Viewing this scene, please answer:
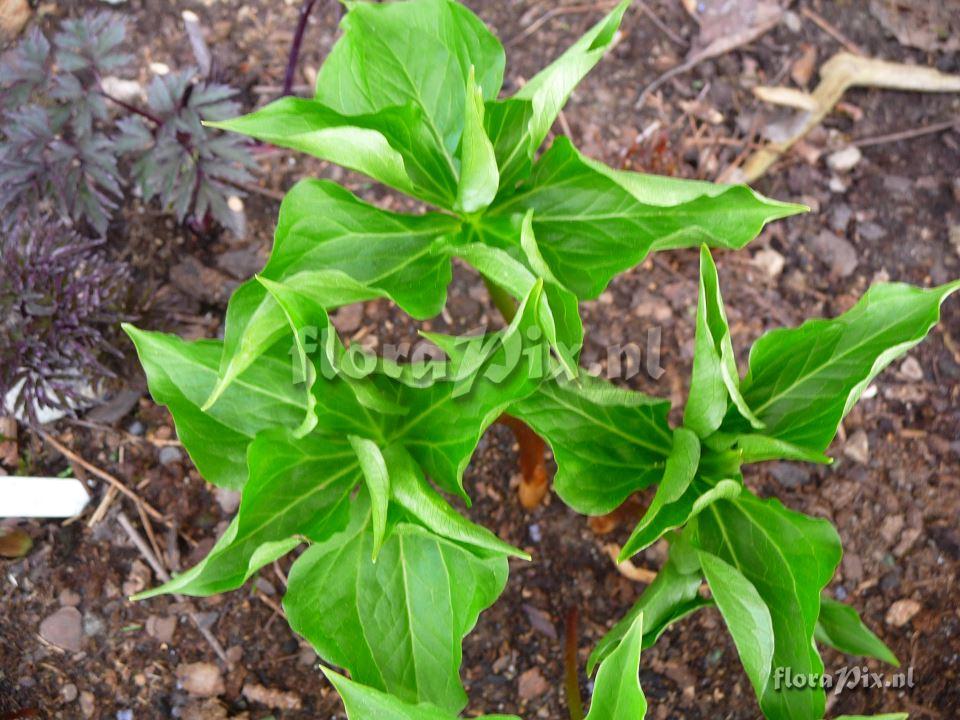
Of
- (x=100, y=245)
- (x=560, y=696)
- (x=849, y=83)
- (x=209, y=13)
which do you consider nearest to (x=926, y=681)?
(x=560, y=696)

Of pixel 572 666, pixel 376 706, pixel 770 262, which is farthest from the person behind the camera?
pixel 770 262

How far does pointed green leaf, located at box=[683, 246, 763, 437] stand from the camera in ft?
3.53

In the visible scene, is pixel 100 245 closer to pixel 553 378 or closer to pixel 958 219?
pixel 553 378

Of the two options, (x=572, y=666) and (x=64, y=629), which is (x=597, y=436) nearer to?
(x=572, y=666)

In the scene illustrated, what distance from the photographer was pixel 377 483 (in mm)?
1033

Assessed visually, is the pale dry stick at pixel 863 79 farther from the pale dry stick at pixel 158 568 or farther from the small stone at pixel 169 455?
the pale dry stick at pixel 158 568

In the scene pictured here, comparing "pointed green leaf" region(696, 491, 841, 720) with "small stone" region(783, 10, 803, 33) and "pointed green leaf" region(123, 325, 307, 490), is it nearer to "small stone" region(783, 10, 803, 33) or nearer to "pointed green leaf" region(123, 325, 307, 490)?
"pointed green leaf" region(123, 325, 307, 490)

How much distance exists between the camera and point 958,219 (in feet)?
6.66

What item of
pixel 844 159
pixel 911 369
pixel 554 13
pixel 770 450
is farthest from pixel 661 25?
pixel 770 450

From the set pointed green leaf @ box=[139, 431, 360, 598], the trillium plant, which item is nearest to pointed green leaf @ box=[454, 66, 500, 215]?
the trillium plant

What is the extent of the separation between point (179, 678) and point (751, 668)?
1033 millimetres

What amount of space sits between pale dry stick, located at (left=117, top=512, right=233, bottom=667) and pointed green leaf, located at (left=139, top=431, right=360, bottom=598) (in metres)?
0.54

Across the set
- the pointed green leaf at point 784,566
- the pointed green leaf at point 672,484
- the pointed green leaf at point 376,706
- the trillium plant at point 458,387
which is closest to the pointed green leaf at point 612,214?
the trillium plant at point 458,387

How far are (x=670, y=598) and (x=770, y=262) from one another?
40.0 inches
